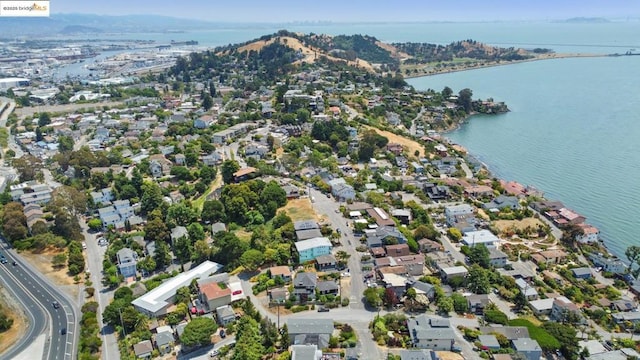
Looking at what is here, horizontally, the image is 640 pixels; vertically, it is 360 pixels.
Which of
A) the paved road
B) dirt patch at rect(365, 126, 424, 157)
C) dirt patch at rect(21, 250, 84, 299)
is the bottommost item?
dirt patch at rect(21, 250, 84, 299)

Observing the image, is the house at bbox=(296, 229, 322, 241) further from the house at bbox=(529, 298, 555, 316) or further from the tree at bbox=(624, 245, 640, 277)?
the tree at bbox=(624, 245, 640, 277)

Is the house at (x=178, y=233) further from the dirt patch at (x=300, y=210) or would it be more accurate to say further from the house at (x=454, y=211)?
the house at (x=454, y=211)

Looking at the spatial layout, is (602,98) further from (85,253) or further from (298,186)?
(85,253)

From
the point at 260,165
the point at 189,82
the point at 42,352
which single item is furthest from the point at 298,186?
the point at 189,82

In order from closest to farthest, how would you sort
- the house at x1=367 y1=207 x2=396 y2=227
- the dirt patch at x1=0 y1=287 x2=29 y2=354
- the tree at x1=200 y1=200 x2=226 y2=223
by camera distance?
the dirt patch at x1=0 y1=287 x2=29 y2=354, the house at x1=367 y1=207 x2=396 y2=227, the tree at x1=200 y1=200 x2=226 y2=223

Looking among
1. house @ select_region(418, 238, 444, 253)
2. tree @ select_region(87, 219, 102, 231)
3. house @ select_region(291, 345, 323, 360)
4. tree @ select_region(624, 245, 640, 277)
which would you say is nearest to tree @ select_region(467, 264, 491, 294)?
house @ select_region(418, 238, 444, 253)

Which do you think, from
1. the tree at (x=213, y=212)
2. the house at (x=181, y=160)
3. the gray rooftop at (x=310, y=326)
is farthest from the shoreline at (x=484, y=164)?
the house at (x=181, y=160)

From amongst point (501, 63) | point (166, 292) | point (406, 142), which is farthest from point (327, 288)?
point (501, 63)

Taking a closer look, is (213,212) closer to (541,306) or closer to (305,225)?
(305,225)
